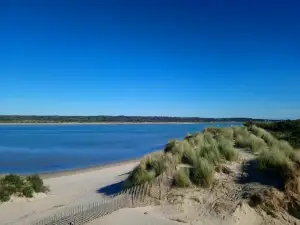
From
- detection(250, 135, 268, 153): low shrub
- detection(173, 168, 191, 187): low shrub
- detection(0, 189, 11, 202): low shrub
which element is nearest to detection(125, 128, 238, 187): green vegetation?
detection(173, 168, 191, 187): low shrub

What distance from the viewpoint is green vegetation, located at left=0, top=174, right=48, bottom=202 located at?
10930 millimetres

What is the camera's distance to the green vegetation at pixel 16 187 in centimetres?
1093

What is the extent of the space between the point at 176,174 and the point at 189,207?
4.72 ft

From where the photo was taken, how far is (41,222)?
27.2ft

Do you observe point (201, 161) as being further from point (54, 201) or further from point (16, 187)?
point (16, 187)

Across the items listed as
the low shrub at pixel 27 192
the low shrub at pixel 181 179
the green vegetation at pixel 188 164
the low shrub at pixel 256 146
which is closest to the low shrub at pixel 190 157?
the green vegetation at pixel 188 164

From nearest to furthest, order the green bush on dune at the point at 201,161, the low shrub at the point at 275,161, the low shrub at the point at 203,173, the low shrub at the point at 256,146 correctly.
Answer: the low shrub at the point at 275,161, the low shrub at the point at 203,173, the green bush on dune at the point at 201,161, the low shrub at the point at 256,146

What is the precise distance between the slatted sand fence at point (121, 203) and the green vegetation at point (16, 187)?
2.53m

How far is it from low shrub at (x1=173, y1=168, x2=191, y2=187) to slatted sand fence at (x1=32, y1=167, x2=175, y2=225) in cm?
23

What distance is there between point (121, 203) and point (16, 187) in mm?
3937

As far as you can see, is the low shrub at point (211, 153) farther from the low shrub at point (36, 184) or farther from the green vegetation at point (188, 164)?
the low shrub at point (36, 184)

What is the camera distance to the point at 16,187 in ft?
37.4

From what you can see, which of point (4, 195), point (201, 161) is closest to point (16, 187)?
point (4, 195)

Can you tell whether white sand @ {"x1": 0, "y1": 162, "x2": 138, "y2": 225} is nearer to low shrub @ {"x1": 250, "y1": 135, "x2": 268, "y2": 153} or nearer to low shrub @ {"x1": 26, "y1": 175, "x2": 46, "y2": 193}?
low shrub @ {"x1": 26, "y1": 175, "x2": 46, "y2": 193}
